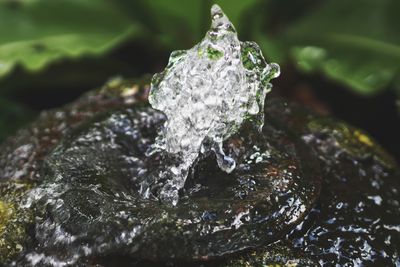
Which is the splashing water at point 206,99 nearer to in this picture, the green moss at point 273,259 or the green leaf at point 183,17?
the green moss at point 273,259

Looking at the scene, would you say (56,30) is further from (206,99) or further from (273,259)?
(273,259)

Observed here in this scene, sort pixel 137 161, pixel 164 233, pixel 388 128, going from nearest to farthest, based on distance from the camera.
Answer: pixel 164 233, pixel 137 161, pixel 388 128

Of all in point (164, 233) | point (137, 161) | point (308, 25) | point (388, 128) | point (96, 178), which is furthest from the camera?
point (308, 25)

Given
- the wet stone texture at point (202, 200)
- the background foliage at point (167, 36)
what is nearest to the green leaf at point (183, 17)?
the background foliage at point (167, 36)

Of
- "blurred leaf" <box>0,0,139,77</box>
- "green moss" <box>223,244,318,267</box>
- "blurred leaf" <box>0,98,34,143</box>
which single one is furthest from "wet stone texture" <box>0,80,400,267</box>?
"blurred leaf" <box>0,98,34,143</box>

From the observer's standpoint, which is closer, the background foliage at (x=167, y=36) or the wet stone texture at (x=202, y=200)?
the wet stone texture at (x=202, y=200)

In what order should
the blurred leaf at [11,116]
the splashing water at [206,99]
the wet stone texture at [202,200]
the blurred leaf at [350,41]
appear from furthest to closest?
the blurred leaf at [11,116] < the blurred leaf at [350,41] < the splashing water at [206,99] < the wet stone texture at [202,200]

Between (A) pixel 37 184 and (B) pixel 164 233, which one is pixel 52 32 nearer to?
(A) pixel 37 184

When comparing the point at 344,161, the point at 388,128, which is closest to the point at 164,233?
the point at 344,161

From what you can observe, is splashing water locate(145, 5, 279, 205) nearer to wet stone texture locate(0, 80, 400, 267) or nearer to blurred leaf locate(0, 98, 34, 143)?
wet stone texture locate(0, 80, 400, 267)
